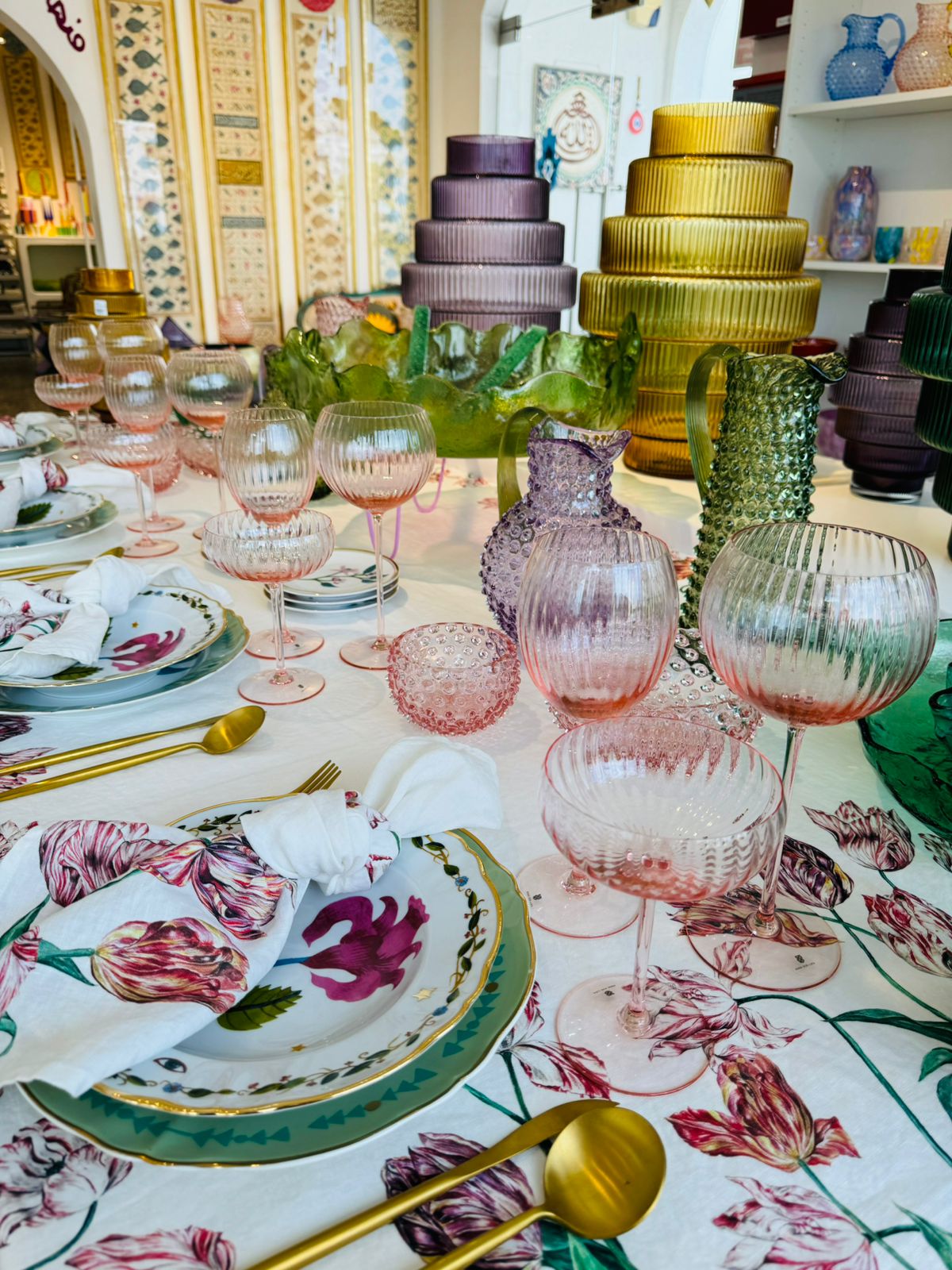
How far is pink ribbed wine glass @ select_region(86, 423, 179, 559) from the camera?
109 centimetres

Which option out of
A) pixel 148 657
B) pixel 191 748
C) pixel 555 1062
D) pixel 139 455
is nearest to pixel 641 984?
pixel 555 1062

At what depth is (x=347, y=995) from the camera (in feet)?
1.38

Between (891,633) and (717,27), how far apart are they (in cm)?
620

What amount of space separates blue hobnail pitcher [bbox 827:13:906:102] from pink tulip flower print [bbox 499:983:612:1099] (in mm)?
2504

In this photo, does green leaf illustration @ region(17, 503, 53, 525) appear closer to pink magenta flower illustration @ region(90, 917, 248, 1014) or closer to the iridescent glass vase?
the iridescent glass vase

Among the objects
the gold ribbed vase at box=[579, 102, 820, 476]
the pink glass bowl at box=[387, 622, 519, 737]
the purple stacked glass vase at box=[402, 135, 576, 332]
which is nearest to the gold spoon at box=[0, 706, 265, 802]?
the pink glass bowl at box=[387, 622, 519, 737]

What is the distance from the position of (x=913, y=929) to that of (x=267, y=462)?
24.0 inches

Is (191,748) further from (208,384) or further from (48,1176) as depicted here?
(208,384)

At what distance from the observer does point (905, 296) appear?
1.29m

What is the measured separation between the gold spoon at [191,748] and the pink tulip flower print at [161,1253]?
1.09ft

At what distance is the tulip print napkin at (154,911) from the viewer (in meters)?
0.37

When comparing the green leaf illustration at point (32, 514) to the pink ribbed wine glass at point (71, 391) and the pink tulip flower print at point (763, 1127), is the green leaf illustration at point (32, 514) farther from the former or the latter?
the pink tulip flower print at point (763, 1127)

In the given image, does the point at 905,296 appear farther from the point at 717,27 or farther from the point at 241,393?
the point at 717,27

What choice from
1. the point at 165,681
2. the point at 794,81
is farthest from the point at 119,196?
the point at 165,681
